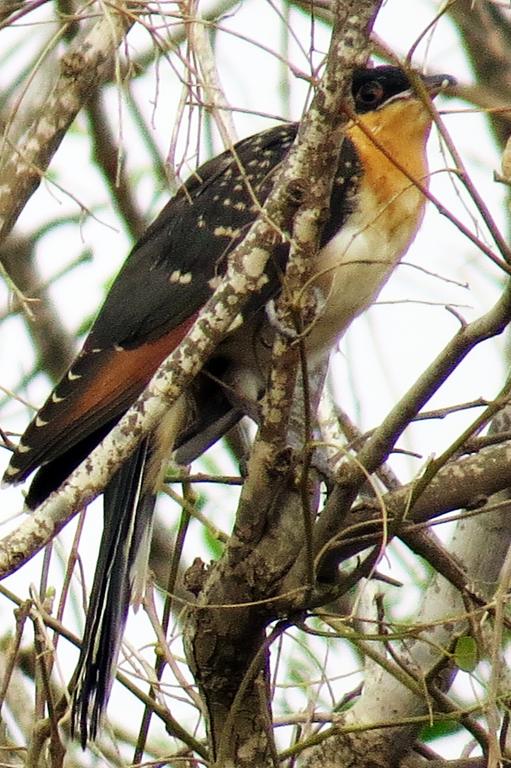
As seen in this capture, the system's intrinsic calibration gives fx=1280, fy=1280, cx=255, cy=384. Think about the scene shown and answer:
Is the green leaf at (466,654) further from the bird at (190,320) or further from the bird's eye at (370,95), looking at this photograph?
the bird's eye at (370,95)

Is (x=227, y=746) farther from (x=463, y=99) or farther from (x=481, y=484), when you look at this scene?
(x=463, y=99)

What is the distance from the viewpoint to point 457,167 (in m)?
1.52

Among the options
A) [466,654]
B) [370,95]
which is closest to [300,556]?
[466,654]

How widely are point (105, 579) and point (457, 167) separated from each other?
1.29 meters

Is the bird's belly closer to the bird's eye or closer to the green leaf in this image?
the bird's eye

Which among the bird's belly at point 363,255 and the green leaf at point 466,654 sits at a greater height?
the bird's belly at point 363,255

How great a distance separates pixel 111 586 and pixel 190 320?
0.59 meters

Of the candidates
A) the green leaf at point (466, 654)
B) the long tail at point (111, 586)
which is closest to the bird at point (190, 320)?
the long tail at point (111, 586)

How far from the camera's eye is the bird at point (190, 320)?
2445 mm

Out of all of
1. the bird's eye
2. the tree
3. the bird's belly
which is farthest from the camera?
the bird's eye

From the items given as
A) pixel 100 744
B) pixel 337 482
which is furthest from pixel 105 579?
pixel 337 482

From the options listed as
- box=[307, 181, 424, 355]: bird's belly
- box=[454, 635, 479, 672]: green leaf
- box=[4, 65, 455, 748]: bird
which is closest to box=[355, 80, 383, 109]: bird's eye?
box=[4, 65, 455, 748]: bird

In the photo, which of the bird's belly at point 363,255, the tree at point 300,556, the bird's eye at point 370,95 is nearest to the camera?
the tree at point 300,556

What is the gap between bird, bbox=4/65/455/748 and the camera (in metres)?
2.45
